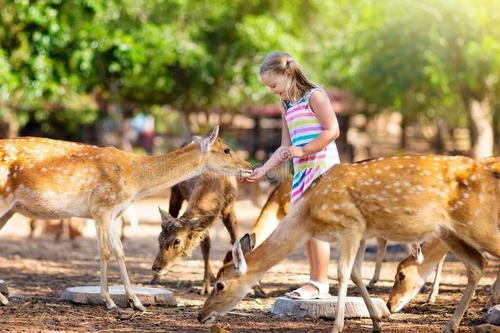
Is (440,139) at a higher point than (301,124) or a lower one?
lower

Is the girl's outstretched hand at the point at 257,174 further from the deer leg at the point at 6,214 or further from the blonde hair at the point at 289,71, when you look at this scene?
the deer leg at the point at 6,214

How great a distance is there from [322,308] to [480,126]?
61.1ft

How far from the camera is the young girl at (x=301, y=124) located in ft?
24.5

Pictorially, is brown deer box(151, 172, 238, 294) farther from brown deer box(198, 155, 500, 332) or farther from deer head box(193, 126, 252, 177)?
brown deer box(198, 155, 500, 332)

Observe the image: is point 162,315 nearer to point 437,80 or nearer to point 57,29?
point 57,29

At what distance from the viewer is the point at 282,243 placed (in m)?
7.07

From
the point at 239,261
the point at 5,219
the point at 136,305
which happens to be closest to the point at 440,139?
the point at 5,219

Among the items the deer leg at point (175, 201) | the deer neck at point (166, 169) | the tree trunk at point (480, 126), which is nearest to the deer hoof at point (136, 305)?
the deer neck at point (166, 169)

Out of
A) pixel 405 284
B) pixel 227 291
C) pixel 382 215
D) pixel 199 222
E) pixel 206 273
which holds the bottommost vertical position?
pixel 206 273

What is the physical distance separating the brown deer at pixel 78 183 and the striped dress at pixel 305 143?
1227 millimetres

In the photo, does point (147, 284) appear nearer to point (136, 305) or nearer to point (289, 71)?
point (136, 305)

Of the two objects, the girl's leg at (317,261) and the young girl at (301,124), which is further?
the girl's leg at (317,261)

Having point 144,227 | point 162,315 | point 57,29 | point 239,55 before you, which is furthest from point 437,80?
point 162,315

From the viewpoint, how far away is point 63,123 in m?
34.6
